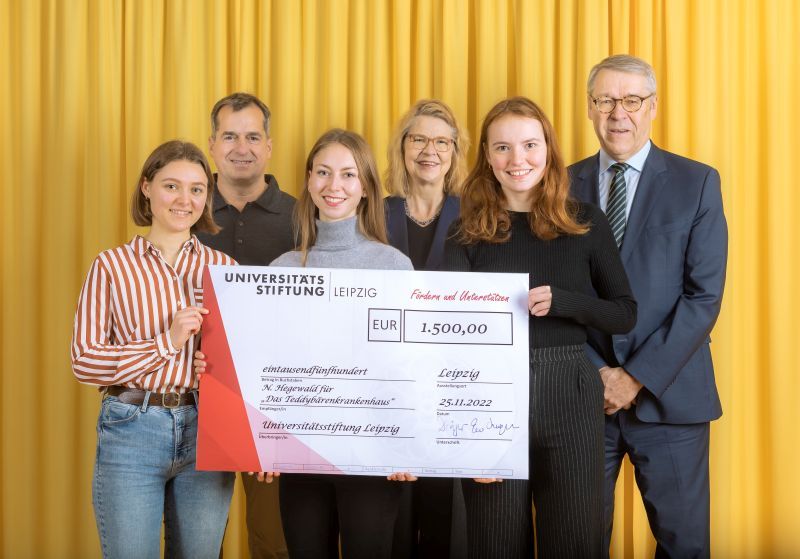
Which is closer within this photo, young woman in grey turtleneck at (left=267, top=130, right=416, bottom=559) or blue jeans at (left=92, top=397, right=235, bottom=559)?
blue jeans at (left=92, top=397, right=235, bottom=559)

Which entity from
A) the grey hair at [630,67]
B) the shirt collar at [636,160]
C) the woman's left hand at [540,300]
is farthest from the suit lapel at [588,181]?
the woman's left hand at [540,300]

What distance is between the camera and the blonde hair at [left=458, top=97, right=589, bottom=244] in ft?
6.86

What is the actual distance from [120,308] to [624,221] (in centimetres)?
165

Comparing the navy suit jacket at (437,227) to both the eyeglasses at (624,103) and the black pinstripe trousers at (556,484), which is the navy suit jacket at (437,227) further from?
the black pinstripe trousers at (556,484)

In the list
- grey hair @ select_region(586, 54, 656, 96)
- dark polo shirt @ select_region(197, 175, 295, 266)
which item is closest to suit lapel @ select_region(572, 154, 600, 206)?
grey hair @ select_region(586, 54, 656, 96)

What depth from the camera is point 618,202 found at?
265 centimetres

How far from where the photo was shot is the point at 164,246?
2156 millimetres

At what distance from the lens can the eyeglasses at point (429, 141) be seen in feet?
9.59

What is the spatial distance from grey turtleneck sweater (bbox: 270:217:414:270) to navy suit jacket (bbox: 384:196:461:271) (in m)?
0.47

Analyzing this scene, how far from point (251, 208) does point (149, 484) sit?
4.37 feet

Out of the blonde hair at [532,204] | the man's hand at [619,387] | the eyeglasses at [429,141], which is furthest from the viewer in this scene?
the eyeglasses at [429,141]

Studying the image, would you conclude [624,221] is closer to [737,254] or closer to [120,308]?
[737,254]

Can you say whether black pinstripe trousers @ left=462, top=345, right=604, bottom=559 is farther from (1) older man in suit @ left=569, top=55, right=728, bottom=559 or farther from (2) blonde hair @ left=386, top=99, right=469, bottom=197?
(2) blonde hair @ left=386, top=99, right=469, bottom=197
